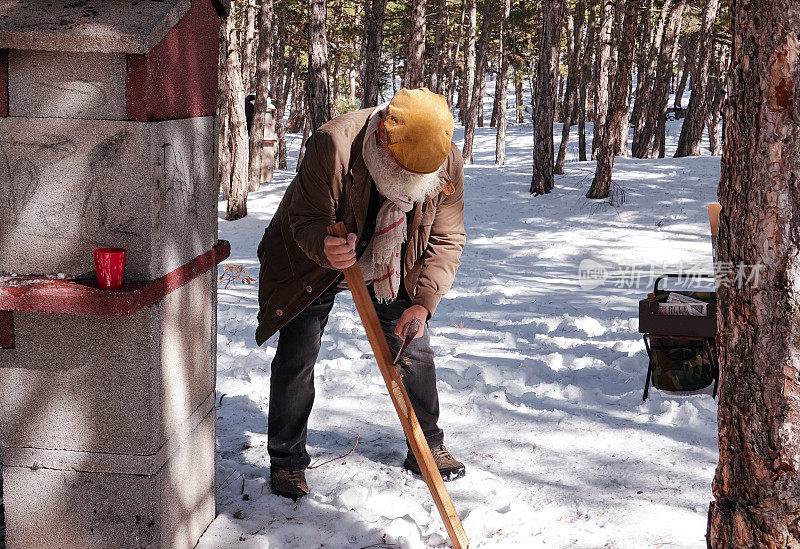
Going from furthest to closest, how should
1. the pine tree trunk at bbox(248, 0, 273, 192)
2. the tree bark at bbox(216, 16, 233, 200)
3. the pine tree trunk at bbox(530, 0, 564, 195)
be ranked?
the pine tree trunk at bbox(248, 0, 273, 192) → the pine tree trunk at bbox(530, 0, 564, 195) → the tree bark at bbox(216, 16, 233, 200)

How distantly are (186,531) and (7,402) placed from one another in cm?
82

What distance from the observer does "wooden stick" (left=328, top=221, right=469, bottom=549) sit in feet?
9.42

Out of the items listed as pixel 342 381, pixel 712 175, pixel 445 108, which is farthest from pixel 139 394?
Result: pixel 712 175

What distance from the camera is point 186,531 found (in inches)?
112

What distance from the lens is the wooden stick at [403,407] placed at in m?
2.87

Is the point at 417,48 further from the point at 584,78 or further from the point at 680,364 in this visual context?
the point at 584,78

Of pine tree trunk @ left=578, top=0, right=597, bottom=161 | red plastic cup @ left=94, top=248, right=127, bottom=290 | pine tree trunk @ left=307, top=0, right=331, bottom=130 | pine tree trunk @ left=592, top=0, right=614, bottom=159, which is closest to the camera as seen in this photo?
red plastic cup @ left=94, top=248, right=127, bottom=290

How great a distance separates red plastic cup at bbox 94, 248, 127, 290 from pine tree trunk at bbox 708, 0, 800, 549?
6.03 ft

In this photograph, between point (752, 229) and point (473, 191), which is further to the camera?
point (473, 191)

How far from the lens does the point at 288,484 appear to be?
133 inches

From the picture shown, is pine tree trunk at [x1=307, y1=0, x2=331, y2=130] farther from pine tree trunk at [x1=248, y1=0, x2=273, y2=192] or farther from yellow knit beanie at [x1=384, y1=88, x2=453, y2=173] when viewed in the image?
yellow knit beanie at [x1=384, y1=88, x2=453, y2=173]

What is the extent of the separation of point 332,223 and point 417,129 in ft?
1.84

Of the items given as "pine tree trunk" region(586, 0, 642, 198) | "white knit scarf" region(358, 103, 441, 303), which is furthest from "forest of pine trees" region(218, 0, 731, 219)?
"white knit scarf" region(358, 103, 441, 303)

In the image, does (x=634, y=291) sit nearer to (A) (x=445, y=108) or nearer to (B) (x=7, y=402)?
(A) (x=445, y=108)
